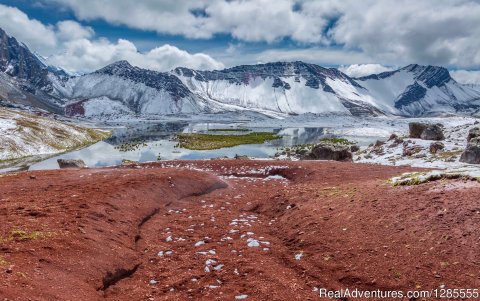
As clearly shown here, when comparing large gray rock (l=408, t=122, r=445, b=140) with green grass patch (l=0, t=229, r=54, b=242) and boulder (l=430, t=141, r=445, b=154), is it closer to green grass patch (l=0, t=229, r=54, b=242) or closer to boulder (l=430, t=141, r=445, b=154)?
boulder (l=430, t=141, r=445, b=154)

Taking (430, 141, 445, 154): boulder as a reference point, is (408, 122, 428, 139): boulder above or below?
above

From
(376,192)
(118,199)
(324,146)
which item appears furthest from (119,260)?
(324,146)

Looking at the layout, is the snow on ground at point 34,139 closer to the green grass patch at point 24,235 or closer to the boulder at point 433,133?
the green grass patch at point 24,235

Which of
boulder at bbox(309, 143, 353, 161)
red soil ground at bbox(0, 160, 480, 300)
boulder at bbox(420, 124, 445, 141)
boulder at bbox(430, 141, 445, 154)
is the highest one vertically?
boulder at bbox(420, 124, 445, 141)

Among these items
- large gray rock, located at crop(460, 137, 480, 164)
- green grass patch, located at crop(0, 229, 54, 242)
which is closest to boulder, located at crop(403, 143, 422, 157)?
large gray rock, located at crop(460, 137, 480, 164)

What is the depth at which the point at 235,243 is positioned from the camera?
688 inches

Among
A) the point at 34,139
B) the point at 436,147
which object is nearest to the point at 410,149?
the point at 436,147

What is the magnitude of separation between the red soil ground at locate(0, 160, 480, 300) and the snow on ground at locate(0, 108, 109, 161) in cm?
9094

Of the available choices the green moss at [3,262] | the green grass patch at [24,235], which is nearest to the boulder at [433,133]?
the green grass patch at [24,235]

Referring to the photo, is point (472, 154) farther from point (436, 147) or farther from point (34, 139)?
point (34, 139)

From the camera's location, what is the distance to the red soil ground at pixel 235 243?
12.1 meters

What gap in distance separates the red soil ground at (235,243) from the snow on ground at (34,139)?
298ft

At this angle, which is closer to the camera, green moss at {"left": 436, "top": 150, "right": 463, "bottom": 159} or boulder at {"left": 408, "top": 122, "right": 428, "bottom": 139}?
green moss at {"left": 436, "top": 150, "right": 463, "bottom": 159}

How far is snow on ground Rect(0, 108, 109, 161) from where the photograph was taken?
102 meters
